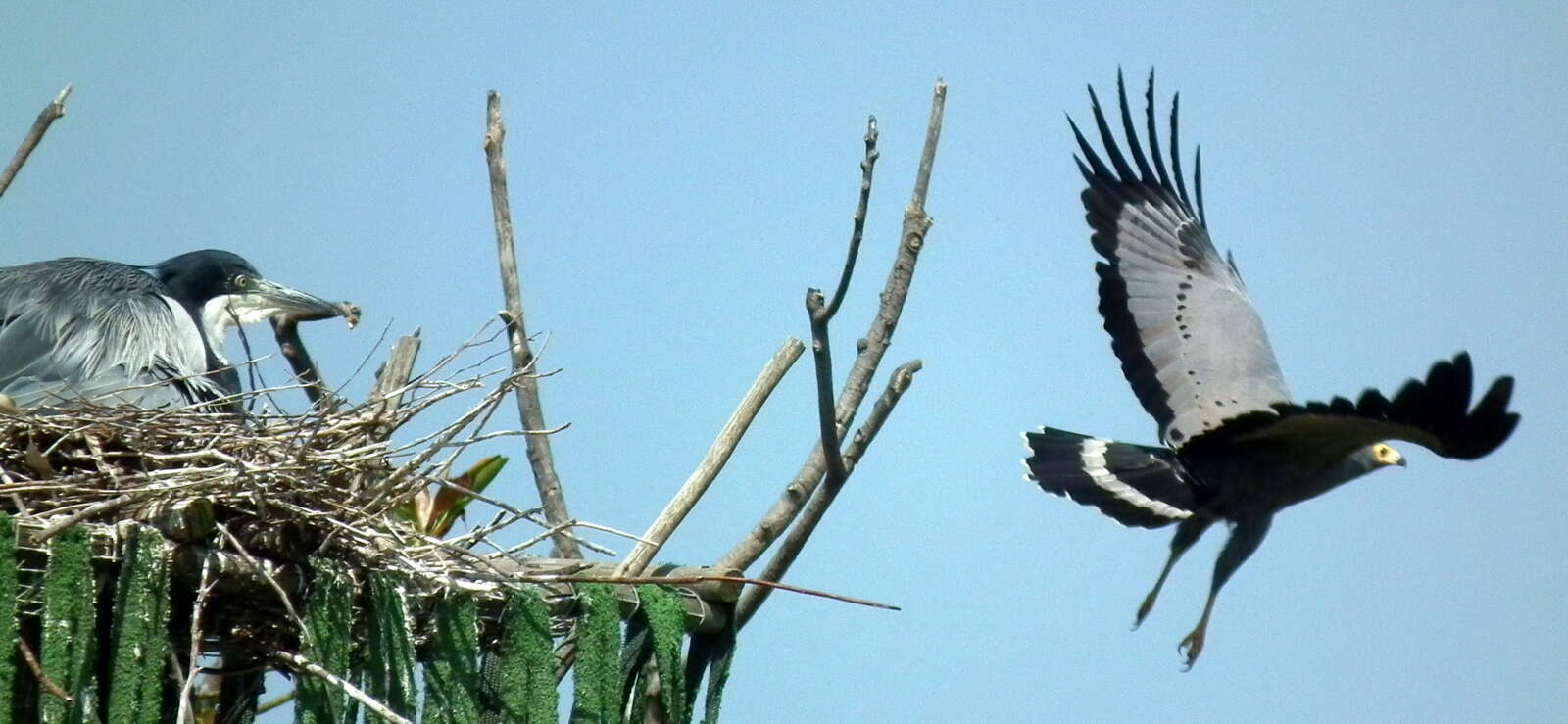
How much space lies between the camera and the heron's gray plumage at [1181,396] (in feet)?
22.0

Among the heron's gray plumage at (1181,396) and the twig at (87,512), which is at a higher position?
the heron's gray plumage at (1181,396)

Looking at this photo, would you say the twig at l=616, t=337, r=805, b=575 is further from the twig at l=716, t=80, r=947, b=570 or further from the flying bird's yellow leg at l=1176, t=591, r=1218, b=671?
the flying bird's yellow leg at l=1176, t=591, r=1218, b=671

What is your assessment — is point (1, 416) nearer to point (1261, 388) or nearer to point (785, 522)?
point (785, 522)

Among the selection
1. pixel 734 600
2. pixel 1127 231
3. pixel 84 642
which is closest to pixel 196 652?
pixel 84 642

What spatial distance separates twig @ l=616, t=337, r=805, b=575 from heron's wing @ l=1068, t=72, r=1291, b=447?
2.64m

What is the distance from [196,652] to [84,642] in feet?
0.75

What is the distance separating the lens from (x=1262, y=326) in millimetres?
7070

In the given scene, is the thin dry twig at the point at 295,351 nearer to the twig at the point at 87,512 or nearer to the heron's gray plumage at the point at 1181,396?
the twig at the point at 87,512

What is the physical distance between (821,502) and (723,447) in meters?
0.31

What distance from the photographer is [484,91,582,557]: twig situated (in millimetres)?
4902

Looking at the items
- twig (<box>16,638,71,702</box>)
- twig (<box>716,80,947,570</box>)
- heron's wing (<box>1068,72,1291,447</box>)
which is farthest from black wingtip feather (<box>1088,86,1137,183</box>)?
twig (<box>16,638,71,702</box>)

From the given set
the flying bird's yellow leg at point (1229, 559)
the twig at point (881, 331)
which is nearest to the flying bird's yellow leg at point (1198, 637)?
the flying bird's yellow leg at point (1229, 559)

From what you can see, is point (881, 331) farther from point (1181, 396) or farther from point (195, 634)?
point (1181, 396)

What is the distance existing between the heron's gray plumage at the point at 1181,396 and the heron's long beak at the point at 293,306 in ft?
9.09
